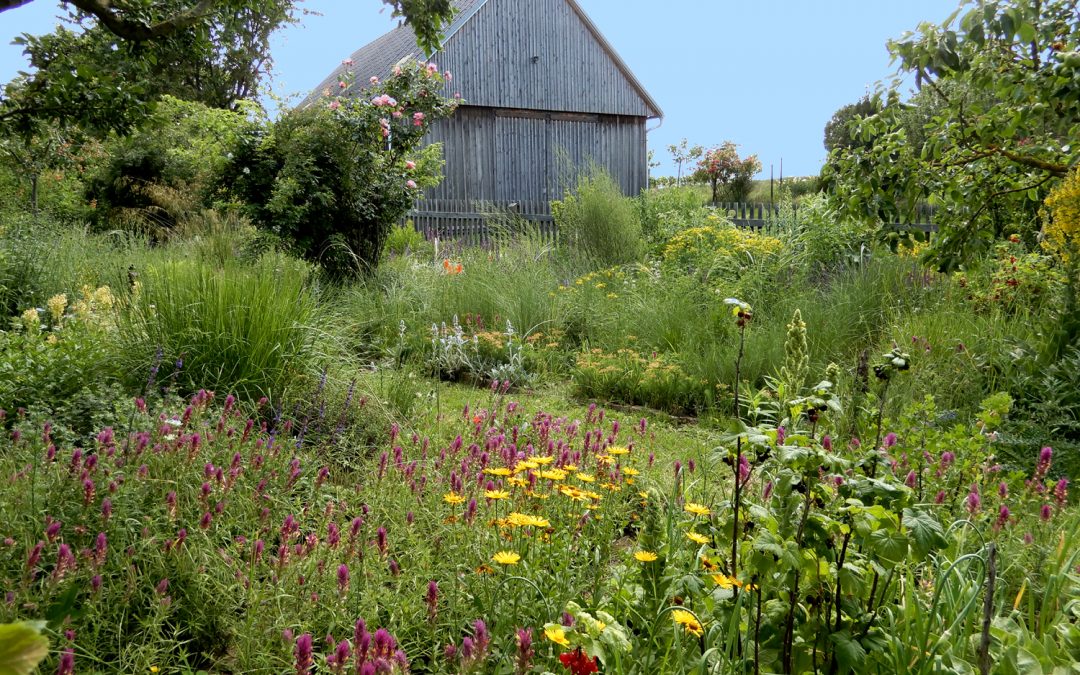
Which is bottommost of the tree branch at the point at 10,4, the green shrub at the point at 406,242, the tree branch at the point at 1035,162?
the green shrub at the point at 406,242

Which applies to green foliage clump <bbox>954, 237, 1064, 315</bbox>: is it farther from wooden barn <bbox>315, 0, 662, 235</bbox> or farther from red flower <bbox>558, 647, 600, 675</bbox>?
wooden barn <bbox>315, 0, 662, 235</bbox>

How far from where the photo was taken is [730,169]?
26.5m

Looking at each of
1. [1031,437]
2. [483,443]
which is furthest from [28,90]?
[1031,437]

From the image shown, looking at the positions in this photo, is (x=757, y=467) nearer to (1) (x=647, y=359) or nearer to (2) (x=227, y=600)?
(2) (x=227, y=600)

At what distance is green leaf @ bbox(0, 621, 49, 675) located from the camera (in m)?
0.36

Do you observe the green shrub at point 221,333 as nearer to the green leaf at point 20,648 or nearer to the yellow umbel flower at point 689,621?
the yellow umbel flower at point 689,621

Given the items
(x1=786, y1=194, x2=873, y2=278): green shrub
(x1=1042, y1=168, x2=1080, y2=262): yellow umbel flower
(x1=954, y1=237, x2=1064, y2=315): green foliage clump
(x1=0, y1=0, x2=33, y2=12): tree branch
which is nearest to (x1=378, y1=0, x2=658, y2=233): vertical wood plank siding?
Result: (x1=786, y1=194, x2=873, y2=278): green shrub

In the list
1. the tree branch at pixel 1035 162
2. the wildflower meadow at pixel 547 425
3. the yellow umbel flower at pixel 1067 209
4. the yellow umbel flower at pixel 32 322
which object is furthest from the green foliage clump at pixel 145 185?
the yellow umbel flower at pixel 1067 209

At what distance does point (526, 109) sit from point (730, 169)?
1034 centimetres

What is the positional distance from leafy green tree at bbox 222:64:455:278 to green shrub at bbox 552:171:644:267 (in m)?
3.01

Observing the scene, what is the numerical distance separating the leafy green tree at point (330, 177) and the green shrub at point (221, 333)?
14.9ft

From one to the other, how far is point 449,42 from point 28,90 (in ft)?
50.4

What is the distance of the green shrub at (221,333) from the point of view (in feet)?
13.1

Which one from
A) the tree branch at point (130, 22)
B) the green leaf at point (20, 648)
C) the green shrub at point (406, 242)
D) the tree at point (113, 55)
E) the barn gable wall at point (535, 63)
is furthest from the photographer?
the barn gable wall at point (535, 63)
